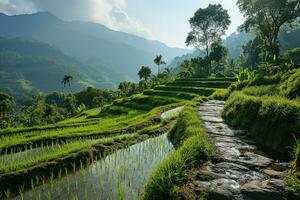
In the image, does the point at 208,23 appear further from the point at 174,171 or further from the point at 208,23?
the point at 174,171

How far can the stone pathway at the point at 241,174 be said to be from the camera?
548cm

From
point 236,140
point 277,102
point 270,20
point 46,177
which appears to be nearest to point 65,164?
point 46,177

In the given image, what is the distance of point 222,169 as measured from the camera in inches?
270

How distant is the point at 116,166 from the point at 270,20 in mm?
40604

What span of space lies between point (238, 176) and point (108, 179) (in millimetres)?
4541

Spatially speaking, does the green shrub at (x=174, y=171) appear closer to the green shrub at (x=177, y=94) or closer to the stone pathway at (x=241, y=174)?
the stone pathway at (x=241, y=174)

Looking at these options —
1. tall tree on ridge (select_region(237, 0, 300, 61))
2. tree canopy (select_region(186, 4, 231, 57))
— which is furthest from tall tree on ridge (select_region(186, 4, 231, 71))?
tall tree on ridge (select_region(237, 0, 300, 61))

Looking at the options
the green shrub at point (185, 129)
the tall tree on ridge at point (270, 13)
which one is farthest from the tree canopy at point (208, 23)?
the green shrub at point (185, 129)

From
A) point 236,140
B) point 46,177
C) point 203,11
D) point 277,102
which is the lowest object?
point 46,177

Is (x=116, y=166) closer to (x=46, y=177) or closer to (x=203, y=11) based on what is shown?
(x=46, y=177)

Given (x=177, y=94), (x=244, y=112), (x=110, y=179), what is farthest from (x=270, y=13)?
(x=110, y=179)

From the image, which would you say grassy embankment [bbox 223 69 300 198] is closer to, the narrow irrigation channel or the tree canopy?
the narrow irrigation channel

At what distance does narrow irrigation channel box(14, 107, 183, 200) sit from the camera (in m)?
8.09

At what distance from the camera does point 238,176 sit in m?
6.38
